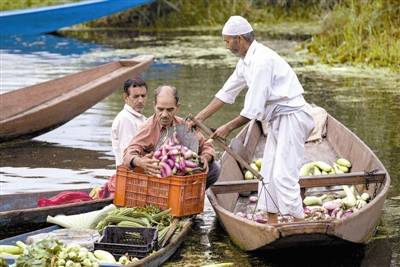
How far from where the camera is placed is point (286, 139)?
6676 mm

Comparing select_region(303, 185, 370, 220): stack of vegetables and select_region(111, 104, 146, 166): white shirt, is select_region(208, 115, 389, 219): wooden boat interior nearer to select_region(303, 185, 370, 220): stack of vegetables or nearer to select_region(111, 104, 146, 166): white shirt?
select_region(303, 185, 370, 220): stack of vegetables

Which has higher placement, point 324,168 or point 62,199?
point 324,168

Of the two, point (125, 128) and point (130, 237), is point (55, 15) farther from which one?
point (130, 237)

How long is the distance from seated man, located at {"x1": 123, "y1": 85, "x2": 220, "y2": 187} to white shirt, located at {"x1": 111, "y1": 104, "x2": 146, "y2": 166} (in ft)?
0.97

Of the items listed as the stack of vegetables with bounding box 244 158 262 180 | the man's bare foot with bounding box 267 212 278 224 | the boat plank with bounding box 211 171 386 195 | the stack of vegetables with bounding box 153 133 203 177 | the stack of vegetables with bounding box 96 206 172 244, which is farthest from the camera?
the stack of vegetables with bounding box 244 158 262 180

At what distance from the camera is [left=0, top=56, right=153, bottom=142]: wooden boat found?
10945 millimetres

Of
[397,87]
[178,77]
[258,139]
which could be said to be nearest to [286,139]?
[258,139]

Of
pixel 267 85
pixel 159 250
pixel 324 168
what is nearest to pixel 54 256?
pixel 159 250

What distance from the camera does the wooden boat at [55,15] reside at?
23125 mm

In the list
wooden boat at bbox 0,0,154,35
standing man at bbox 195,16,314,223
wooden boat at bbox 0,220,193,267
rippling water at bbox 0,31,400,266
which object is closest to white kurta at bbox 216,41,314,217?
standing man at bbox 195,16,314,223

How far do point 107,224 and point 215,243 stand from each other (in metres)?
0.94

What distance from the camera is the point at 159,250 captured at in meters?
6.09

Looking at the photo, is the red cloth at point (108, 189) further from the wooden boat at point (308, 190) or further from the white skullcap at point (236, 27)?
the white skullcap at point (236, 27)

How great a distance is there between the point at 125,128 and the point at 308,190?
1736mm
